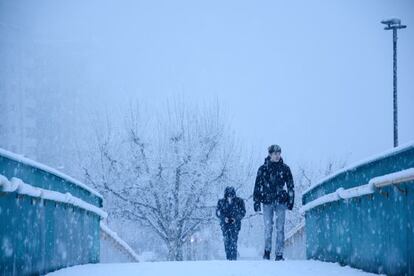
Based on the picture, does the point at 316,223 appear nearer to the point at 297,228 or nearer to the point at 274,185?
the point at 274,185

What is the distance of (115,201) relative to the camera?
77.1ft

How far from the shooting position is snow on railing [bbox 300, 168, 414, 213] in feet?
16.4

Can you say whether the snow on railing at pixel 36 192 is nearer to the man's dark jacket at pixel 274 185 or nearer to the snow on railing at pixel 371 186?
the man's dark jacket at pixel 274 185

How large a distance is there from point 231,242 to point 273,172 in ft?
11.2

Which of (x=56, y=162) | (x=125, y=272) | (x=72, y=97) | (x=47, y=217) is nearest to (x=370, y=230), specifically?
(x=125, y=272)

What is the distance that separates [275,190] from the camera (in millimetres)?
9859

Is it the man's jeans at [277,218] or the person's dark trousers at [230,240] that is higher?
the man's jeans at [277,218]

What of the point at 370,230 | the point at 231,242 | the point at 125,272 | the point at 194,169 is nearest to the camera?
the point at 370,230

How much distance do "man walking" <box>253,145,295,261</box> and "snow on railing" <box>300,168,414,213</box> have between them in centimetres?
124

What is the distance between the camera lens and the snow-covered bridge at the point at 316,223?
5.17 metres

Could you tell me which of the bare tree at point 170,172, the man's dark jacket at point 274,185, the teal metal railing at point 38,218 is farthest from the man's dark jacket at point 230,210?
the bare tree at point 170,172

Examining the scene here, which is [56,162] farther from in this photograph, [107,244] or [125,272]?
[125,272]

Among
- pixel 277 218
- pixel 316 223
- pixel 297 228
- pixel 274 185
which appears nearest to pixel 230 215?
pixel 297 228

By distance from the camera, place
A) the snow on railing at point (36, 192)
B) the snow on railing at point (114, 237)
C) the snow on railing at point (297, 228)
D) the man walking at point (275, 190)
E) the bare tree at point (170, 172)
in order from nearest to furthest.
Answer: the snow on railing at point (36, 192)
the man walking at point (275, 190)
the snow on railing at point (114, 237)
the snow on railing at point (297, 228)
the bare tree at point (170, 172)
